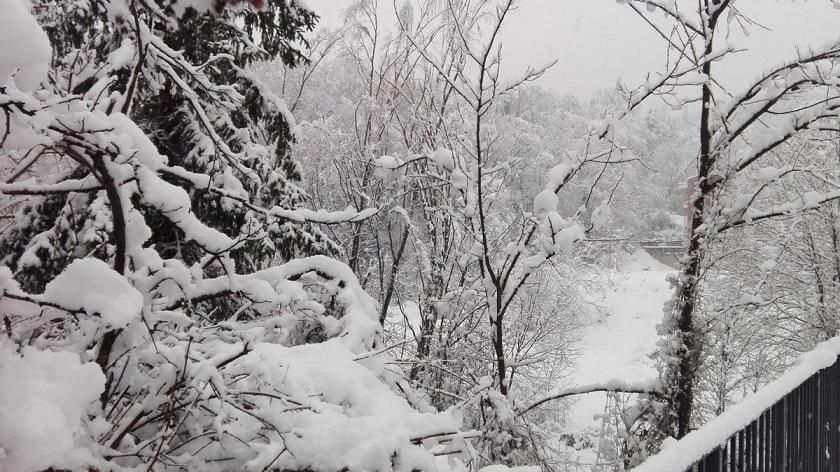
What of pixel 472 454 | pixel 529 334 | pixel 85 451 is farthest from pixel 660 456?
pixel 529 334

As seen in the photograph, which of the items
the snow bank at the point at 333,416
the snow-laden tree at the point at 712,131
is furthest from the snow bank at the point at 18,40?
the snow-laden tree at the point at 712,131

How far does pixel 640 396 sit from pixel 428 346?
4.17m

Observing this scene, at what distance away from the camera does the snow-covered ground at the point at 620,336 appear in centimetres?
1923

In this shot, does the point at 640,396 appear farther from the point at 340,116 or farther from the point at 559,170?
the point at 340,116

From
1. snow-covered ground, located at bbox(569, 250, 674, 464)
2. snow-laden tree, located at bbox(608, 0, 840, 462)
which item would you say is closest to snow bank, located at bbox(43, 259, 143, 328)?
snow-laden tree, located at bbox(608, 0, 840, 462)

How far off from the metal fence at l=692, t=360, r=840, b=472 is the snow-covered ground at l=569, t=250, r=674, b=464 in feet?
39.8

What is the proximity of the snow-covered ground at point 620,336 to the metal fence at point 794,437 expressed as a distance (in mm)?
12119

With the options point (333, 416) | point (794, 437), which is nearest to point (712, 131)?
point (794, 437)

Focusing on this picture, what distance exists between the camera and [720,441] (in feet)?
6.09

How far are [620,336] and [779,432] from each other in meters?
22.3

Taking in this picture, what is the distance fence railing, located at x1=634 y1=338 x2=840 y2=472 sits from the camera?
167 cm

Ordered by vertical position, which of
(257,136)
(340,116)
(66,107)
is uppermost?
(340,116)

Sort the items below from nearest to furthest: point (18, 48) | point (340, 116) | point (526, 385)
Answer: point (18, 48)
point (526, 385)
point (340, 116)

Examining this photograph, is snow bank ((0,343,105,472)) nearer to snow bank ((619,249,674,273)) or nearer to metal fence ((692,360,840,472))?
metal fence ((692,360,840,472))
